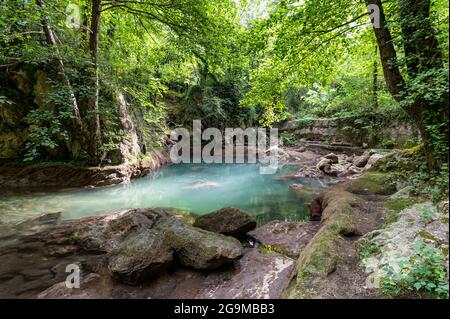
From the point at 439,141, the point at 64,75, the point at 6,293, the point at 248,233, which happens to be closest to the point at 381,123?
the point at 439,141

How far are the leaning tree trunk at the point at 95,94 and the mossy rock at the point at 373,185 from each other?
8.21 metres

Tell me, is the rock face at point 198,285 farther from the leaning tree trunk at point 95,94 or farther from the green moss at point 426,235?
the leaning tree trunk at point 95,94

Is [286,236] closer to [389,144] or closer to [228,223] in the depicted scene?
[228,223]

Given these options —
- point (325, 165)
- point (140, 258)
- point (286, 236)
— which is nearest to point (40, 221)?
point (140, 258)

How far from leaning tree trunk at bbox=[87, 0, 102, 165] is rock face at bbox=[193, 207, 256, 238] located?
589 centimetres

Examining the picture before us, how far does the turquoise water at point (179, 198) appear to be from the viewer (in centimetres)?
654

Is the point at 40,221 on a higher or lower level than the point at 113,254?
lower

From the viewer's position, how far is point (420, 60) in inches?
138

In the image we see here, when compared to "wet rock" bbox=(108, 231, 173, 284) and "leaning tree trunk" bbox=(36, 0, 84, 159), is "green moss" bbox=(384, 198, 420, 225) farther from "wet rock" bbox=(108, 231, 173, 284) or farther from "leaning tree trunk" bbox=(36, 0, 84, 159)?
"leaning tree trunk" bbox=(36, 0, 84, 159)

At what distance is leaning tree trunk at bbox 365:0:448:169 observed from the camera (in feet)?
11.4

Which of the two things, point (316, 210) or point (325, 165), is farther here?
point (325, 165)

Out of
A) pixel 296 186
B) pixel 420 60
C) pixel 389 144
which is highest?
pixel 420 60

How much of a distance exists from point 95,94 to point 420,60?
8.69 metres

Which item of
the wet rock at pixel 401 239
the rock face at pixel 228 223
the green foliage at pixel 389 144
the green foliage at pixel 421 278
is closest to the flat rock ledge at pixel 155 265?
the rock face at pixel 228 223
